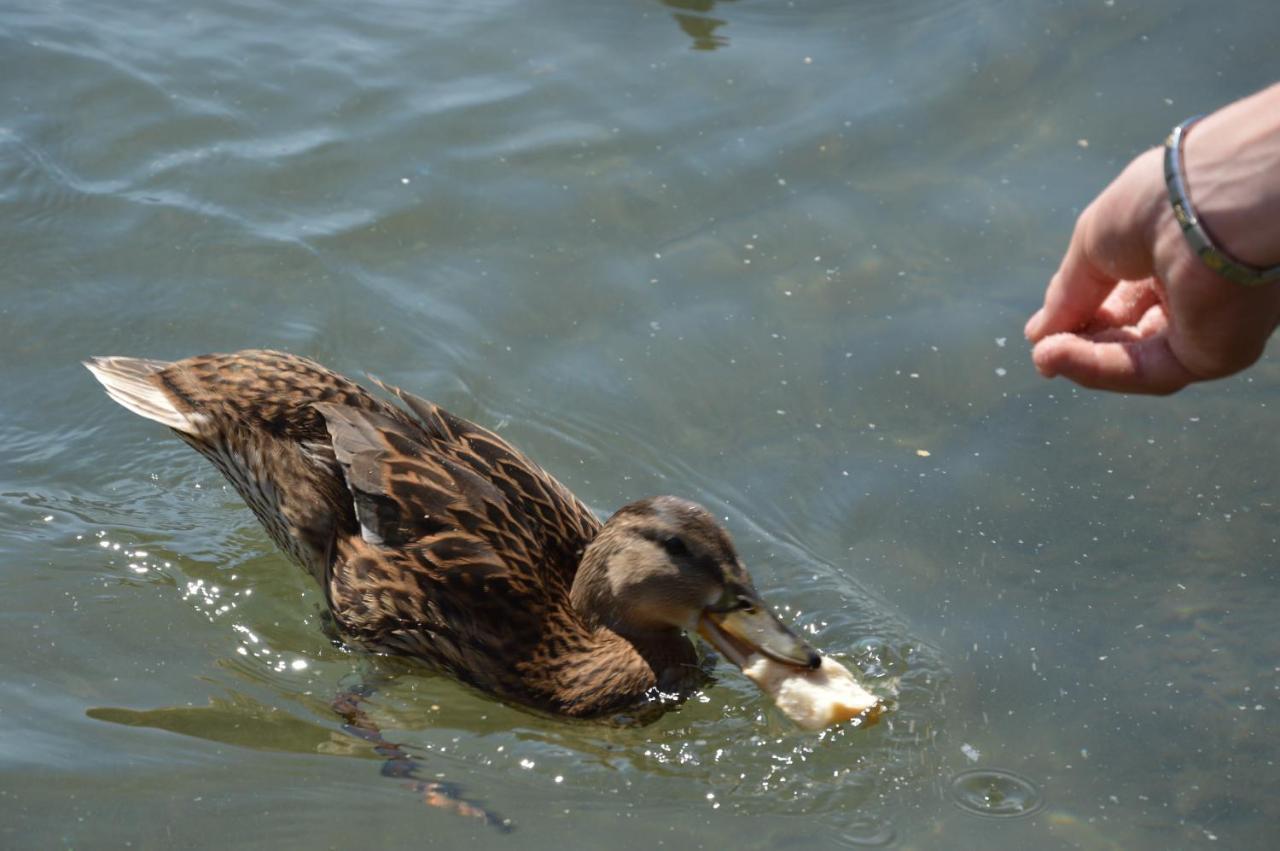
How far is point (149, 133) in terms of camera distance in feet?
27.1

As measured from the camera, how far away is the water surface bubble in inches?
189

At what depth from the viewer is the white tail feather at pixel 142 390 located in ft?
19.1

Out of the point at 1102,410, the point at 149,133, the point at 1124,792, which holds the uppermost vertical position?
the point at 149,133

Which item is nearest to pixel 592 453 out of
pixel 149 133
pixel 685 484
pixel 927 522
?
pixel 685 484

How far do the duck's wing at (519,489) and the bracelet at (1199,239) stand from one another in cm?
292

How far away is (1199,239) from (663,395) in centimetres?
363

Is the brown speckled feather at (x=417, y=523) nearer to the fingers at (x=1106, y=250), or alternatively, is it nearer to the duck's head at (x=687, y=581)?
the duck's head at (x=687, y=581)

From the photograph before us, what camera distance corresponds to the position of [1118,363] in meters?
3.78

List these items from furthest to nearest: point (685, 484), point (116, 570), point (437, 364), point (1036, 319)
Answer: point (437, 364)
point (685, 484)
point (116, 570)
point (1036, 319)

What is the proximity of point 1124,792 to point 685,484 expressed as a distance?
2220 mm

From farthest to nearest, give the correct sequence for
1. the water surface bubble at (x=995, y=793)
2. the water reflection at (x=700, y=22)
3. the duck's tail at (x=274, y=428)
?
the water reflection at (x=700, y=22)
the duck's tail at (x=274, y=428)
the water surface bubble at (x=995, y=793)

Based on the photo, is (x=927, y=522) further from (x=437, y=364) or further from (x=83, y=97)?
(x=83, y=97)

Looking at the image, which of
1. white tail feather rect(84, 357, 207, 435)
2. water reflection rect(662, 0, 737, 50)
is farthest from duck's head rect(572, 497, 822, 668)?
water reflection rect(662, 0, 737, 50)

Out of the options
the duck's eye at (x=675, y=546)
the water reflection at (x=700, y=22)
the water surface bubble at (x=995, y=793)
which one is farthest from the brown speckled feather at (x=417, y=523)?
the water reflection at (x=700, y=22)
